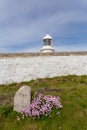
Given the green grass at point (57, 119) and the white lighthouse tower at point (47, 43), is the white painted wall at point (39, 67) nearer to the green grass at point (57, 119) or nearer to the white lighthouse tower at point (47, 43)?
the white lighthouse tower at point (47, 43)

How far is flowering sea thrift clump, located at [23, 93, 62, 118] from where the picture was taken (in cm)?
1237

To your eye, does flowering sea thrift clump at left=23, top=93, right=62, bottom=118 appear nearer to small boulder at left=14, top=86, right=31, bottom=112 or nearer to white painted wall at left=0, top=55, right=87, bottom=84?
small boulder at left=14, top=86, right=31, bottom=112

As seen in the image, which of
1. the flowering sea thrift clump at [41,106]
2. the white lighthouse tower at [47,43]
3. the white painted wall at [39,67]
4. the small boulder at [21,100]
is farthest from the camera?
the white lighthouse tower at [47,43]

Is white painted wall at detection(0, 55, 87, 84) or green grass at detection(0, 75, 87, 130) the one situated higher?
white painted wall at detection(0, 55, 87, 84)

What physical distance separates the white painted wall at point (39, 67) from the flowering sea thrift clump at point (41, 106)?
15.3 m

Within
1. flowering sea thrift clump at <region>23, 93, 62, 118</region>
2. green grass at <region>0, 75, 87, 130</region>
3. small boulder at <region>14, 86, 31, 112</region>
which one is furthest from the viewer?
small boulder at <region>14, 86, 31, 112</region>

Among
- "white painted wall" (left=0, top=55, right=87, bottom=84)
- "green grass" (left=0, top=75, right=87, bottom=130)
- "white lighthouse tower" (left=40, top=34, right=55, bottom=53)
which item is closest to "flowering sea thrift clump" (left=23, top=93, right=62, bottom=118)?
"green grass" (left=0, top=75, right=87, bottom=130)

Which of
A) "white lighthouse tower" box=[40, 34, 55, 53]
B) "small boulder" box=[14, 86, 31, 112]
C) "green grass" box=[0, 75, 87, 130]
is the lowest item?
"green grass" box=[0, 75, 87, 130]

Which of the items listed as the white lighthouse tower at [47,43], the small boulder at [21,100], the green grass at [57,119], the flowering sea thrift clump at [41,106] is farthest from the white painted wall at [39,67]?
the small boulder at [21,100]

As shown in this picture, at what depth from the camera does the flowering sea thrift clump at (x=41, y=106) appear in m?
12.4

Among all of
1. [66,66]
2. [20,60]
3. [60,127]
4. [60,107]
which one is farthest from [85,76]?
[60,127]

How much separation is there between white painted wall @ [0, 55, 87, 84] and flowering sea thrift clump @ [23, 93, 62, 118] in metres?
15.3

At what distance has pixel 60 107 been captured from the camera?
12930mm

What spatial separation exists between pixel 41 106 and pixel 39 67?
16.5 metres
